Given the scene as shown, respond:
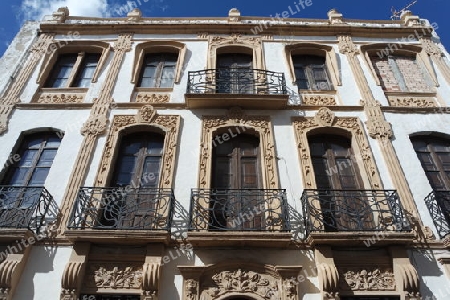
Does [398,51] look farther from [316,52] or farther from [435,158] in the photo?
[435,158]

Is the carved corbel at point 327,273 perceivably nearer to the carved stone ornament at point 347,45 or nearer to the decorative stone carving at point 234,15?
the carved stone ornament at point 347,45

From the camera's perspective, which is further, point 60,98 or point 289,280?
point 60,98

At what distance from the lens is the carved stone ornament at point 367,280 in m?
6.41

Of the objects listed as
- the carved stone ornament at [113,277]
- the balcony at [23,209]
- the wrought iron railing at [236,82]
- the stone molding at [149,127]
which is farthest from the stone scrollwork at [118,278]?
the wrought iron railing at [236,82]

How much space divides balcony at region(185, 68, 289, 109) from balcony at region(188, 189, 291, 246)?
2.50 m

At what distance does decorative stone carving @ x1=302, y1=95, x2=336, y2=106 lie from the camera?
9516mm

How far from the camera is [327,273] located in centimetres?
632

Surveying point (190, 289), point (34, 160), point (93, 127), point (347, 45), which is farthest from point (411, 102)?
point (34, 160)

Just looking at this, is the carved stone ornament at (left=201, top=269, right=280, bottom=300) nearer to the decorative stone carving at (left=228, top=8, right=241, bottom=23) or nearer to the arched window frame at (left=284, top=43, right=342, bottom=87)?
the arched window frame at (left=284, top=43, right=342, bottom=87)

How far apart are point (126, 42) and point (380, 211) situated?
821 cm

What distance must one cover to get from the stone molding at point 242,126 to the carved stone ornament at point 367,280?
6.89ft

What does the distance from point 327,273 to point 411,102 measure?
552cm

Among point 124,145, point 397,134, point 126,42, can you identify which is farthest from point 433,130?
point 126,42

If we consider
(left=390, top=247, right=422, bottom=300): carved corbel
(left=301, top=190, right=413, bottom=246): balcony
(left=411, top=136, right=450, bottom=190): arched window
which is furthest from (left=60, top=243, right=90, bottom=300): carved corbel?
(left=411, top=136, right=450, bottom=190): arched window
